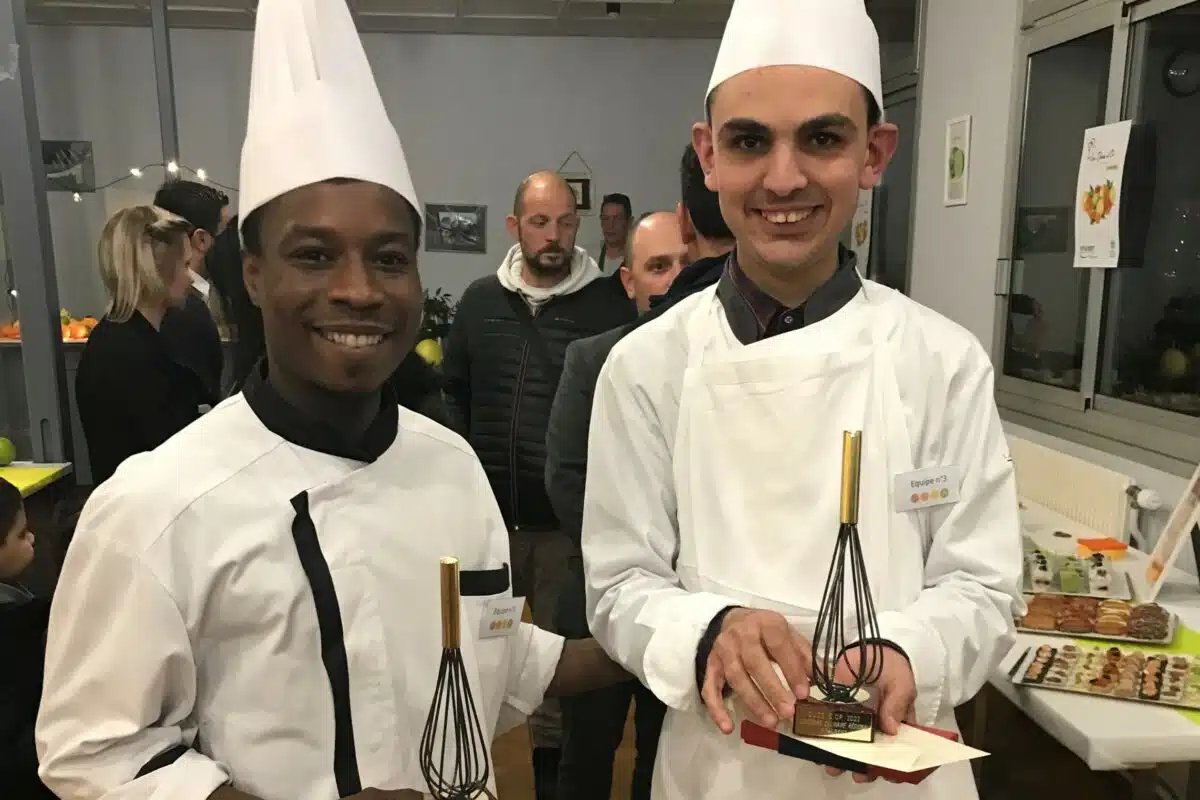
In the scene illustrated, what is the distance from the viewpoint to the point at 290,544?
814 mm

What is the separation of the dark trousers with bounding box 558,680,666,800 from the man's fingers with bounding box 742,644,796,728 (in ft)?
3.74

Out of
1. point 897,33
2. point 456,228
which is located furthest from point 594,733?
point 456,228

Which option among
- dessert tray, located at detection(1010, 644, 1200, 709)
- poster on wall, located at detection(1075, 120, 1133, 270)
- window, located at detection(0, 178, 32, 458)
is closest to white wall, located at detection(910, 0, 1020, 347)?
poster on wall, located at detection(1075, 120, 1133, 270)

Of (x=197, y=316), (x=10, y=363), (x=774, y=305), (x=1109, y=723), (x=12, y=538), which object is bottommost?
(x=1109, y=723)

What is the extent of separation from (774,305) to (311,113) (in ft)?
1.66

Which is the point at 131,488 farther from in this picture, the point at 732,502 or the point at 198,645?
the point at 732,502

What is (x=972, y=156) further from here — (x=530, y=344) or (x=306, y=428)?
(x=306, y=428)

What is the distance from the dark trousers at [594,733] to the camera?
1.89 meters

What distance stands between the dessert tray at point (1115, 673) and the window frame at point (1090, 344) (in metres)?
0.93

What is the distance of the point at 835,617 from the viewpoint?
2.71ft

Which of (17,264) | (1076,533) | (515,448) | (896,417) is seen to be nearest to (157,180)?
(17,264)

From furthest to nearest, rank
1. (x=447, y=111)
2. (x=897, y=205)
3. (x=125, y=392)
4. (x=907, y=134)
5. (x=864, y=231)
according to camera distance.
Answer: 1. (x=447, y=111)
2. (x=864, y=231)
3. (x=897, y=205)
4. (x=907, y=134)
5. (x=125, y=392)

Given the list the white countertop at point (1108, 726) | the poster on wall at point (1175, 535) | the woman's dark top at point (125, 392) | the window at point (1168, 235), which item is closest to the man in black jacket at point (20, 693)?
the woman's dark top at point (125, 392)

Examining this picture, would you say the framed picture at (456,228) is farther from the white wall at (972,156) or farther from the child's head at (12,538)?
the child's head at (12,538)
